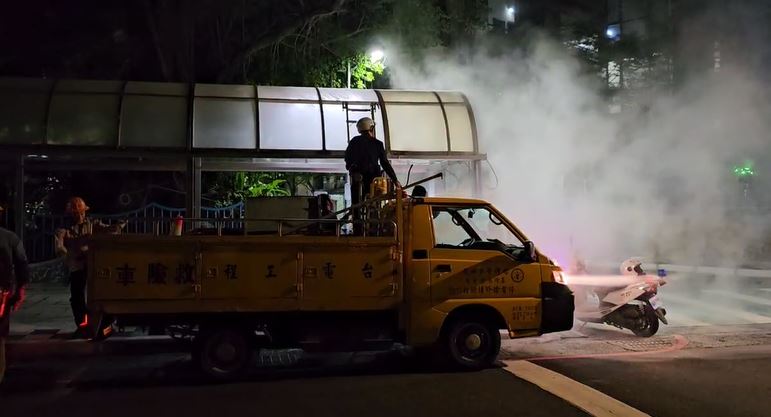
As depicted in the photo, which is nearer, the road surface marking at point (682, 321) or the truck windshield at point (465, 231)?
the truck windshield at point (465, 231)

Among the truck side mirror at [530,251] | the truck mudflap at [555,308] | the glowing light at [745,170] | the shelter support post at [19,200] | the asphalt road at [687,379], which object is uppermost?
the glowing light at [745,170]

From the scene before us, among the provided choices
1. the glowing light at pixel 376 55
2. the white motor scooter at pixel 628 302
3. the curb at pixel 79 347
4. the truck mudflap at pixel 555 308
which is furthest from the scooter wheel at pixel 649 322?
the glowing light at pixel 376 55

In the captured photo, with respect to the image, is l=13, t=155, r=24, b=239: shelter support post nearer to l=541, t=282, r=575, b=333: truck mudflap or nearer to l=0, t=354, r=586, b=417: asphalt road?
l=0, t=354, r=586, b=417: asphalt road

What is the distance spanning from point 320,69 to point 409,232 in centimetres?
877

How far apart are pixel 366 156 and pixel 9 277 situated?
3769 mm

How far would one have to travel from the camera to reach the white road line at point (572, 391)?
471 cm

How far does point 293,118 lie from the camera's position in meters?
10.3

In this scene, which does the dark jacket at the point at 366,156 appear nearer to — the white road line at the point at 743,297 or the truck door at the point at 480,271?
the truck door at the point at 480,271

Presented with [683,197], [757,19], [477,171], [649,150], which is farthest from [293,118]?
[757,19]

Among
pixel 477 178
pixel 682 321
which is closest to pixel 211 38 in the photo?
pixel 477 178

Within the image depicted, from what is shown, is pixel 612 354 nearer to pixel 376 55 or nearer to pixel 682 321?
pixel 682 321

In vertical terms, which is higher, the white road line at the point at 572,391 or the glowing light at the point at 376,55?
the glowing light at the point at 376,55

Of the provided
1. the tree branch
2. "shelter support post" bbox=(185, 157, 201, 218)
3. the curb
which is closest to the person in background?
the curb

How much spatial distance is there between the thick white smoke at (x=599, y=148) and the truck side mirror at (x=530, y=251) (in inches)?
176
